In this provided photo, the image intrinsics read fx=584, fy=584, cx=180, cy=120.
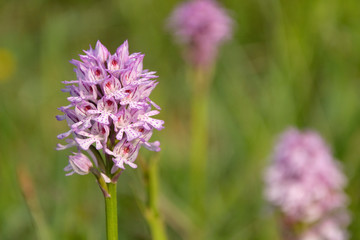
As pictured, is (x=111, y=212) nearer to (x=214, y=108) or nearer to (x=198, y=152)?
(x=198, y=152)

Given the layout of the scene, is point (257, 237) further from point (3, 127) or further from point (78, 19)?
point (78, 19)

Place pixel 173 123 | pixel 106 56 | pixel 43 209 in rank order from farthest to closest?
pixel 173 123 → pixel 43 209 → pixel 106 56

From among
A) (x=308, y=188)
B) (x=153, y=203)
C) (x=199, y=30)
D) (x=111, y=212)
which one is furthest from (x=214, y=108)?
(x=111, y=212)

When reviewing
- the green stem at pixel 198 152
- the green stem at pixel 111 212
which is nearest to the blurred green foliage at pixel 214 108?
the green stem at pixel 198 152

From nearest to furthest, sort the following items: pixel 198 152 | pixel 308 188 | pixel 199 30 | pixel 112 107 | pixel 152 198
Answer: pixel 112 107, pixel 152 198, pixel 308 188, pixel 198 152, pixel 199 30

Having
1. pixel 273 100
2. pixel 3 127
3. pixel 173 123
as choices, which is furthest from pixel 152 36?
pixel 3 127

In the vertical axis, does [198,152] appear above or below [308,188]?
above

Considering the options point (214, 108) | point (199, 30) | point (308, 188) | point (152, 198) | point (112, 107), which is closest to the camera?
point (112, 107)
